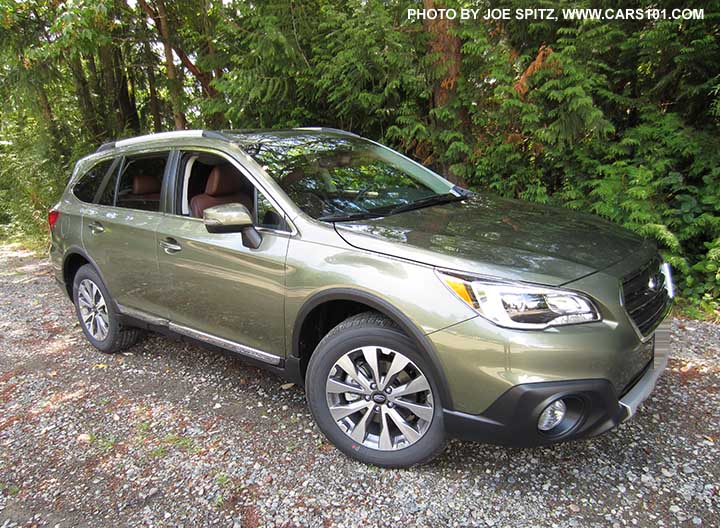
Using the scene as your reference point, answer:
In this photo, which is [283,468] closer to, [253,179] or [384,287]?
[384,287]

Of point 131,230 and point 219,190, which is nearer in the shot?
point 219,190

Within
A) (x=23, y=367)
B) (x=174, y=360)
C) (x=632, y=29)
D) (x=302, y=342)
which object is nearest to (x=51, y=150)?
(x=23, y=367)

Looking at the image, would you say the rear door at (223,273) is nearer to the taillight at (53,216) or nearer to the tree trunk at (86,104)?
the taillight at (53,216)

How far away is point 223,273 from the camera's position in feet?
9.46

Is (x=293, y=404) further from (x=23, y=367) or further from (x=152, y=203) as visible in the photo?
(x=23, y=367)

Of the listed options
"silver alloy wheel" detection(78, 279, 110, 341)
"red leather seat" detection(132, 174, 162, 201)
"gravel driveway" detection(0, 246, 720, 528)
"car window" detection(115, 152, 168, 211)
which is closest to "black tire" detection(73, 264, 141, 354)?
"silver alloy wheel" detection(78, 279, 110, 341)

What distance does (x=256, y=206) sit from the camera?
286 cm

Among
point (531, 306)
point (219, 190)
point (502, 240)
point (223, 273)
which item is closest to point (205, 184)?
point (219, 190)

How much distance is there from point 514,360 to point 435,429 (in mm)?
561

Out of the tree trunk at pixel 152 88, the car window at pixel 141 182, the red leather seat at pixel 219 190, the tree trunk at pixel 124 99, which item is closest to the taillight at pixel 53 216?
the car window at pixel 141 182

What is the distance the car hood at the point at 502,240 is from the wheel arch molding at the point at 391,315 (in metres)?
0.24

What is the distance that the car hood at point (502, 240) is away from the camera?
2158 millimetres

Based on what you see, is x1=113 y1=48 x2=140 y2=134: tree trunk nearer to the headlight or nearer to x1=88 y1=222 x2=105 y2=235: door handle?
x1=88 y1=222 x2=105 y2=235: door handle

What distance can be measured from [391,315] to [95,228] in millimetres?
2759
